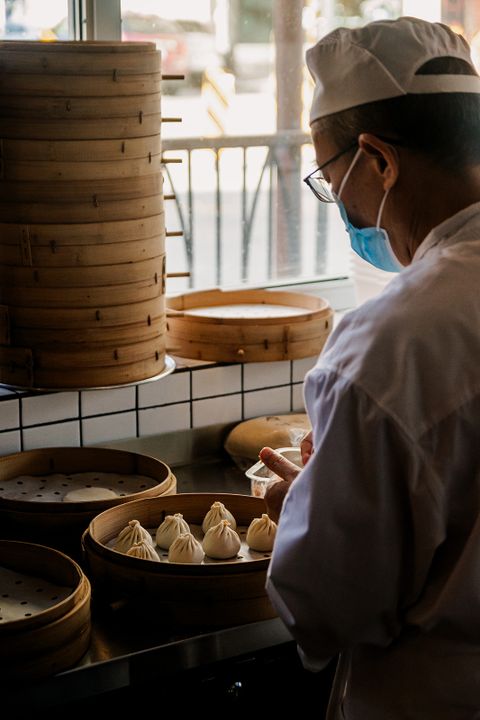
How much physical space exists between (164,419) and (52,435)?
0.28 meters

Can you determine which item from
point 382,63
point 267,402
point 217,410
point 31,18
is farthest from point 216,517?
point 31,18

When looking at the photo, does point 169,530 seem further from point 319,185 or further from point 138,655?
point 319,185

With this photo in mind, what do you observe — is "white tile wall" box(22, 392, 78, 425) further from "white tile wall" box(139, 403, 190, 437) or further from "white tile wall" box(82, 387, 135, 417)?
"white tile wall" box(139, 403, 190, 437)

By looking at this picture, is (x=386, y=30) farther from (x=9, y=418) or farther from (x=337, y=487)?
(x=9, y=418)

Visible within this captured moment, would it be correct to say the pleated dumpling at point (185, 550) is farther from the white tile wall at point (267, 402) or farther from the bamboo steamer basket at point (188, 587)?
the white tile wall at point (267, 402)

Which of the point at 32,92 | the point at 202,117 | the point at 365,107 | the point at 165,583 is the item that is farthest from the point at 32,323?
the point at 202,117

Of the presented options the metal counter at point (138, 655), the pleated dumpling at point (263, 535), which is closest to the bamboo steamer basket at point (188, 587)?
the metal counter at point (138, 655)

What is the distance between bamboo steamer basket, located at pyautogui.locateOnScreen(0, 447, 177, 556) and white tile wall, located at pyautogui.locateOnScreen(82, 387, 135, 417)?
0.48 ft

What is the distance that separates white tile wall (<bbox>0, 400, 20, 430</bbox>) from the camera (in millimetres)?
2277

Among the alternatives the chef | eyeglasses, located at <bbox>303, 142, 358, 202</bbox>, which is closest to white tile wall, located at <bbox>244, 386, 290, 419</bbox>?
eyeglasses, located at <bbox>303, 142, 358, 202</bbox>

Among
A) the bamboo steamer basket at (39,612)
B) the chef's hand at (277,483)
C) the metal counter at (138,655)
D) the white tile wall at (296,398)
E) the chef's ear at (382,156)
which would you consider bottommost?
the metal counter at (138,655)

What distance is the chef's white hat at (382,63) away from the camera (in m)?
1.29

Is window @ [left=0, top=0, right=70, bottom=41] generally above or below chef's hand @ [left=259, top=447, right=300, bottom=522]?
above

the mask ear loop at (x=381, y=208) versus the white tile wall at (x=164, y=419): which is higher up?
the mask ear loop at (x=381, y=208)
